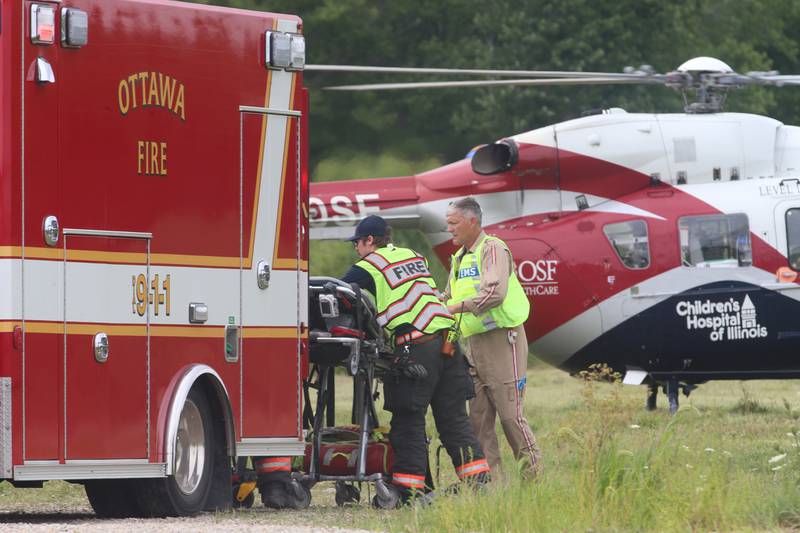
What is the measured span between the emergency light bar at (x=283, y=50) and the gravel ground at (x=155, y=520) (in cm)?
268

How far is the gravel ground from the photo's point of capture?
28.0ft

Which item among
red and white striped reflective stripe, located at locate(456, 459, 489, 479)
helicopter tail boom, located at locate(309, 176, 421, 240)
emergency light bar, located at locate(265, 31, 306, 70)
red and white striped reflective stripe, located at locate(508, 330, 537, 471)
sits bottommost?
red and white striped reflective stripe, located at locate(456, 459, 489, 479)

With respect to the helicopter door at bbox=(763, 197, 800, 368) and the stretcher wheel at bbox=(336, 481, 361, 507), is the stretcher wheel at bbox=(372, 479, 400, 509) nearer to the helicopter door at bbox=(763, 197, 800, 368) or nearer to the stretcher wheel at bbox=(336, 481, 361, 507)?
the stretcher wheel at bbox=(336, 481, 361, 507)

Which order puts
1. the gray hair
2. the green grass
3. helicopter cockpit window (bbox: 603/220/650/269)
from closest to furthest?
the green grass, the gray hair, helicopter cockpit window (bbox: 603/220/650/269)

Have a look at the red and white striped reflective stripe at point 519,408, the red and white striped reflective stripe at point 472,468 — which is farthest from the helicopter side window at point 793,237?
the red and white striped reflective stripe at point 472,468

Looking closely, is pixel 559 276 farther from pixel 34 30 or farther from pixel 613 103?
pixel 613 103

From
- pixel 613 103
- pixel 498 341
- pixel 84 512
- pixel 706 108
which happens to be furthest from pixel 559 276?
pixel 613 103

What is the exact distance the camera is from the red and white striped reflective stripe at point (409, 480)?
33.6 ft

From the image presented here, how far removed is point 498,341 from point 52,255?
3.20m

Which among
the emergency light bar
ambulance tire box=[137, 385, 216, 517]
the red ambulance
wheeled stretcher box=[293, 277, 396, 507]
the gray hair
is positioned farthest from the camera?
the gray hair

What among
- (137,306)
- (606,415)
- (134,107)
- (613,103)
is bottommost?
(606,415)

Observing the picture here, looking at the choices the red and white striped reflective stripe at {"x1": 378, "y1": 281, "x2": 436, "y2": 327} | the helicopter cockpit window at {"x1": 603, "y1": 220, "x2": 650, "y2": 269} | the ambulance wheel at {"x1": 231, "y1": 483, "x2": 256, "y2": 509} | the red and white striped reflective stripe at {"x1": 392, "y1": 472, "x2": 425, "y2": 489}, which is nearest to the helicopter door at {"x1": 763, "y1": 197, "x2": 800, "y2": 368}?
the helicopter cockpit window at {"x1": 603, "y1": 220, "x2": 650, "y2": 269}

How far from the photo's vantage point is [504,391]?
35.2 ft

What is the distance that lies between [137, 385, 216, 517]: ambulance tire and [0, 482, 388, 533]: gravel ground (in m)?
0.13
